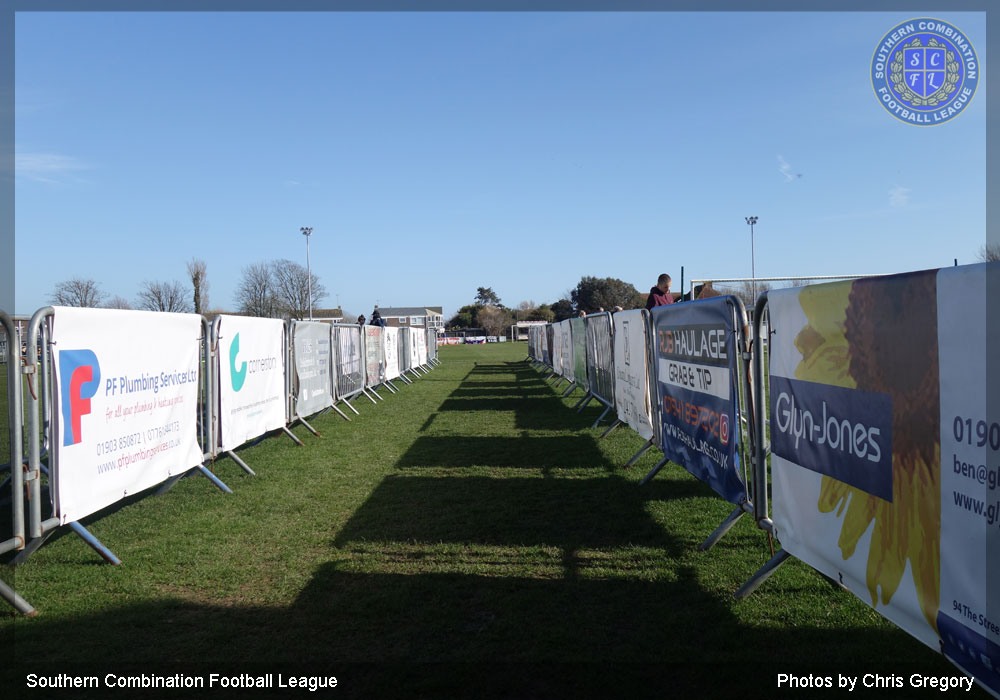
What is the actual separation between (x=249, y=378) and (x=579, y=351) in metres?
6.94

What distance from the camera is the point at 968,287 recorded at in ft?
7.28

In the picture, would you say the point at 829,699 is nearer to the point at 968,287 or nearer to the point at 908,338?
the point at 908,338

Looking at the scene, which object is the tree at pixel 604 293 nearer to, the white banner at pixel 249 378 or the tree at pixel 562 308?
the tree at pixel 562 308

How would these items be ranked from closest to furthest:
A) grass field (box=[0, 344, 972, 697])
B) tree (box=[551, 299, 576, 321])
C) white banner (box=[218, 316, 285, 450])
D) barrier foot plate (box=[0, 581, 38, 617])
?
grass field (box=[0, 344, 972, 697]) → barrier foot plate (box=[0, 581, 38, 617]) → white banner (box=[218, 316, 285, 450]) → tree (box=[551, 299, 576, 321])

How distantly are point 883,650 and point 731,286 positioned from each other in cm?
1851

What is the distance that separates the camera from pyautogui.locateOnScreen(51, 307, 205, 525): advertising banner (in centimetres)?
422

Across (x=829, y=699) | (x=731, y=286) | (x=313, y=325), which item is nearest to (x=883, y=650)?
(x=829, y=699)

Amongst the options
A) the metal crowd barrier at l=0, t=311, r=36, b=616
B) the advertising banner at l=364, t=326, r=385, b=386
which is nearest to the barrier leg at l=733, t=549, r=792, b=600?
the metal crowd barrier at l=0, t=311, r=36, b=616

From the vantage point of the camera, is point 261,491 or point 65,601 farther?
point 261,491

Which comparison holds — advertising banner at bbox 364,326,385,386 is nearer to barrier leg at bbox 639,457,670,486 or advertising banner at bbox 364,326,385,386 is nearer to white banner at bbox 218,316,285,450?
white banner at bbox 218,316,285,450

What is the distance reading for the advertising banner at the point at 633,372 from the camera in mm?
7055

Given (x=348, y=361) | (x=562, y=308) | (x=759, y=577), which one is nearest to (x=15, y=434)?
(x=759, y=577)

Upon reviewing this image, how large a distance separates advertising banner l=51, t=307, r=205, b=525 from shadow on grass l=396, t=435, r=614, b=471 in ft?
8.39

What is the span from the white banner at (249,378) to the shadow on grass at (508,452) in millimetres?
1794
